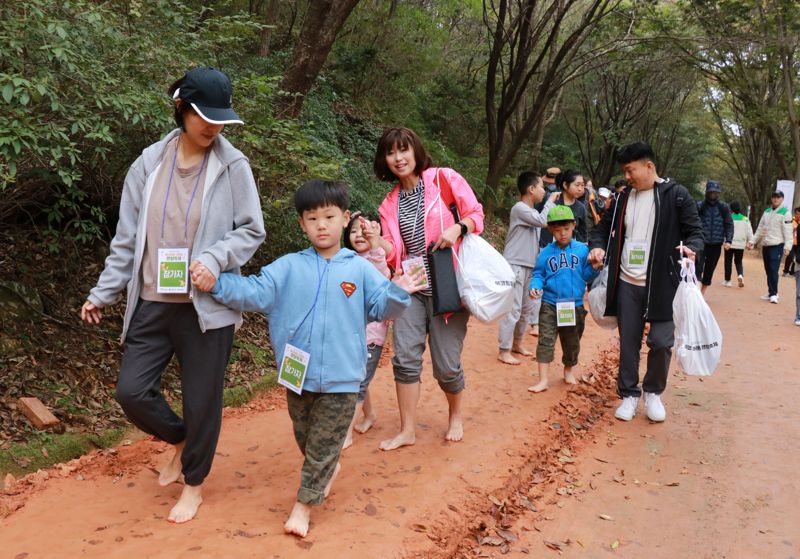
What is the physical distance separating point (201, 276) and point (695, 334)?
3884 mm

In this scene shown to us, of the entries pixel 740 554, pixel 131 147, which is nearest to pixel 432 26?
pixel 131 147

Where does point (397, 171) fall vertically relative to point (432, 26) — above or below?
below

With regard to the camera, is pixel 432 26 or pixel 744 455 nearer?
pixel 744 455

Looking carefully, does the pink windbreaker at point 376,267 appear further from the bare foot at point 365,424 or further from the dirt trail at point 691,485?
the dirt trail at point 691,485

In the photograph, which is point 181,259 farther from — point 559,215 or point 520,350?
point 520,350

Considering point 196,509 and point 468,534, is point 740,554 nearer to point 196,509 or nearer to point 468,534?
point 468,534

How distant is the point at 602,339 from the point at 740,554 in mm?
5531

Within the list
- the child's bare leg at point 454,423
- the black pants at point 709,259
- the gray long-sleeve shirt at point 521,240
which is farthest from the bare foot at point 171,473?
the black pants at point 709,259

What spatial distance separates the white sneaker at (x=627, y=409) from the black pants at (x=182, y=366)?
12.2 ft

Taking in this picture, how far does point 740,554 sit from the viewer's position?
3623 millimetres

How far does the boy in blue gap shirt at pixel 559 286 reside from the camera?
20.4 feet

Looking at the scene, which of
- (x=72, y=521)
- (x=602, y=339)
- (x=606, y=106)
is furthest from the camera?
(x=606, y=106)

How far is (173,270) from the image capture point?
319 centimetres

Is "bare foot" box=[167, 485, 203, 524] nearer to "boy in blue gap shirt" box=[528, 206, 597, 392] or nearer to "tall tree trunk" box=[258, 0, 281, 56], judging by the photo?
"boy in blue gap shirt" box=[528, 206, 597, 392]
